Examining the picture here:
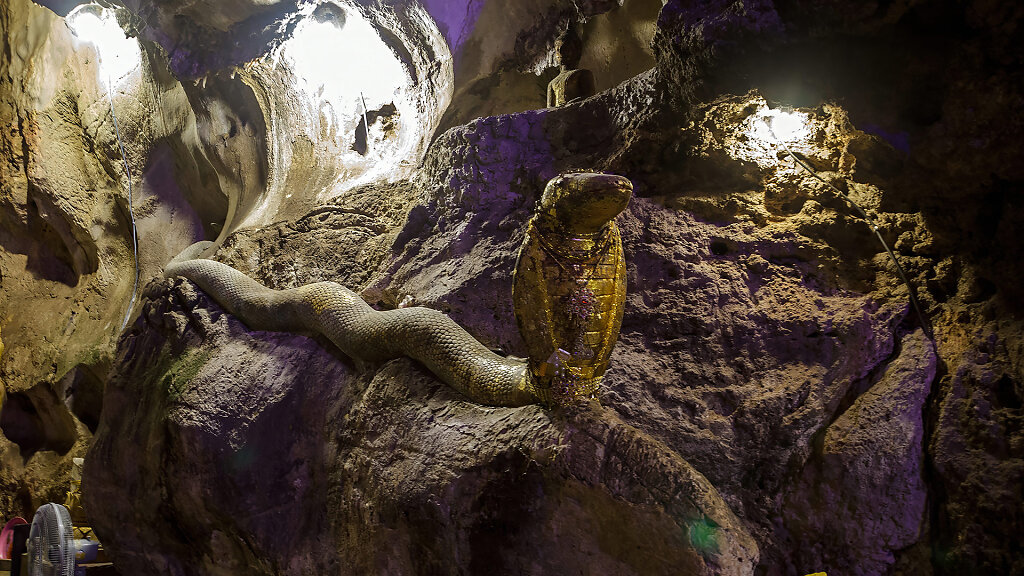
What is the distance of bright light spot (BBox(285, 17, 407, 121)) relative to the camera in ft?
19.0

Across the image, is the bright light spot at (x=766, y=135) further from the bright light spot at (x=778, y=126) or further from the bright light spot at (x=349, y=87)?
the bright light spot at (x=349, y=87)

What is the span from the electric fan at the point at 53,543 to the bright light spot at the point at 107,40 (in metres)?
5.46

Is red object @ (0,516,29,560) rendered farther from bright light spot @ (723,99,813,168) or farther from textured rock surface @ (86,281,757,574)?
bright light spot @ (723,99,813,168)

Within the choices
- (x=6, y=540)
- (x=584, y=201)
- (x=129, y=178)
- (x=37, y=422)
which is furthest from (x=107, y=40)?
(x=584, y=201)

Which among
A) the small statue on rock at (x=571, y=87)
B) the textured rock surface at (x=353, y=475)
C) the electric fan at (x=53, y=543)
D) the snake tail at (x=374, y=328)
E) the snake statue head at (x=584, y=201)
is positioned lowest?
the electric fan at (x=53, y=543)

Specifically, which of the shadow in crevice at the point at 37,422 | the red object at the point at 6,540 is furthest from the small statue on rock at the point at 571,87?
the shadow in crevice at the point at 37,422

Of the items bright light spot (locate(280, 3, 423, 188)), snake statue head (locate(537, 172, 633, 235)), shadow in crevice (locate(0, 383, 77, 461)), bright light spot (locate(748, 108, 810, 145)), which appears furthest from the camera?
shadow in crevice (locate(0, 383, 77, 461))

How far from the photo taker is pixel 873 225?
2.72 meters

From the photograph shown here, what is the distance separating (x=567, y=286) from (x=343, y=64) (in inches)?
187

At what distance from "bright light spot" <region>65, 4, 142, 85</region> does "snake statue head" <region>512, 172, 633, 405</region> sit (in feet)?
23.2

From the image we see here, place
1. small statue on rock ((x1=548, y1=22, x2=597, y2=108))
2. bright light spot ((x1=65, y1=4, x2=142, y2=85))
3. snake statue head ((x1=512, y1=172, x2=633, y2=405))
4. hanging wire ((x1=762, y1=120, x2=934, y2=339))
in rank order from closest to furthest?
1. snake statue head ((x1=512, y1=172, x2=633, y2=405))
2. hanging wire ((x1=762, y1=120, x2=934, y2=339))
3. small statue on rock ((x1=548, y1=22, x2=597, y2=108))
4. bright light spot ((x1=65, y1=4, x2=142, y2=85))

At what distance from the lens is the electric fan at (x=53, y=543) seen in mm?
3395

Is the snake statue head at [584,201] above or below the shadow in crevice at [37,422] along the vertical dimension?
above

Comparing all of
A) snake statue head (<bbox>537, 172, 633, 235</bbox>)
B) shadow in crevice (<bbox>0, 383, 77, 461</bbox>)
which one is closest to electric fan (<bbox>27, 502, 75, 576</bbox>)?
snake statue head (<bbox>537, 172, 633, 235</bbox>)
